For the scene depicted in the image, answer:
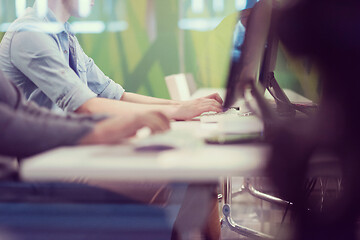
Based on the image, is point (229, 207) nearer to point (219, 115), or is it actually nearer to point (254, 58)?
point (219, 115)

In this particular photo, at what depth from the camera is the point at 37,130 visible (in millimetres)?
751

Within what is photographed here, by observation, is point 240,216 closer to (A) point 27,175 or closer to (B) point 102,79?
(B) point 102,79

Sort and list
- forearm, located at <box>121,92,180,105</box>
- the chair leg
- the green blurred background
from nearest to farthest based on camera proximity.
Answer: forearm, located at <box>121,92,180,105</box> < the chair leg < the green blurred background

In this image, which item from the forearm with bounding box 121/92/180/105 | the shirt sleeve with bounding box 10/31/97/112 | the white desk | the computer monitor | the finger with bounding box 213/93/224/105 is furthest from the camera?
the forearm with bounding box 121/92/180/105

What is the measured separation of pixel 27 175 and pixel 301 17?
639mm

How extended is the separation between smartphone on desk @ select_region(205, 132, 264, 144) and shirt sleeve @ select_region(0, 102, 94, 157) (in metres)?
0.28

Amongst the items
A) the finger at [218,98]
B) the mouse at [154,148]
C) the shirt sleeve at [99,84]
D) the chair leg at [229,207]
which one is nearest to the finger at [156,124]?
the mouse at [154,148]

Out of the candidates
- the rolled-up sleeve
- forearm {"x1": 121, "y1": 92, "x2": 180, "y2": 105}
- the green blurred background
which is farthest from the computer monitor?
the green blurred background

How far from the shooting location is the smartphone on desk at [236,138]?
775 mm

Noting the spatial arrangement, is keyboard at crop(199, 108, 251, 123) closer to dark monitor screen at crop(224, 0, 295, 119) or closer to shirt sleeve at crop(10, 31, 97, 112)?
dark monitor screen at crop(224, 0, 295, 119)

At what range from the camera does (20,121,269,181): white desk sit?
24.6 inches

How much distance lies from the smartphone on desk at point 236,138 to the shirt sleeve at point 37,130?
28cm

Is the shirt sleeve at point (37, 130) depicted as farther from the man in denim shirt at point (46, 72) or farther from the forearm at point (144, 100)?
the forearm at point (144, 100)

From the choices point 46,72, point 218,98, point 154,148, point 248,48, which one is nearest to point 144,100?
point 218,98
